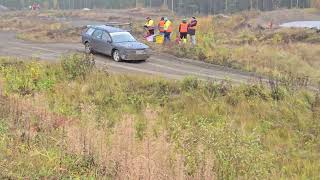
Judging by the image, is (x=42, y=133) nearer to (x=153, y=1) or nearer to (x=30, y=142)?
(x=30, y=142)

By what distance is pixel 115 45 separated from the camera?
77.8 ft

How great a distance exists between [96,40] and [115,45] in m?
1.76

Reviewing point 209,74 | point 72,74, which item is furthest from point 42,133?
point 209,74

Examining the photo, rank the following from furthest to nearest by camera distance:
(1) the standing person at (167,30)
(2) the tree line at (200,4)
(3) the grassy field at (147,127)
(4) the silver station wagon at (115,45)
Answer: (2) the tree line at (200,4), (1) the standing person at (167,30), (4) the silver station wagon at (115,45), (3) the grassy field at (147,127)

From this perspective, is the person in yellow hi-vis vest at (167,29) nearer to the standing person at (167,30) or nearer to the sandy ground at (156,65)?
the standing person at (167,30)

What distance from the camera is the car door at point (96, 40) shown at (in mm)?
24850

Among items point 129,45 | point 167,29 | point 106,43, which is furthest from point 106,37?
point 167,29

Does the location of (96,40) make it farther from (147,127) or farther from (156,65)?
(147,127)

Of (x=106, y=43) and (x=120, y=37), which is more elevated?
(x=120, y=37)

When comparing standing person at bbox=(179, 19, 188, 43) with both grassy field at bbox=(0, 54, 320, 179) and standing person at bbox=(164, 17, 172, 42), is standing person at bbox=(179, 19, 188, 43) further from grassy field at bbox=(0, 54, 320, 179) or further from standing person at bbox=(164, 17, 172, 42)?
grassy field at bbox=(0, 54, 320, 179)

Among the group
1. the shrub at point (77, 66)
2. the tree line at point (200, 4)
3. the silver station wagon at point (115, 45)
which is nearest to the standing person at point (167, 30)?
the silver station wagon at point (115, 45)

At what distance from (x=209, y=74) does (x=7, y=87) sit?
8.95 meters

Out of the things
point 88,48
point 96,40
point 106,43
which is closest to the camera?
point 106,43

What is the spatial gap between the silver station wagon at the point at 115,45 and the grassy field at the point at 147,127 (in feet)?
10.5
